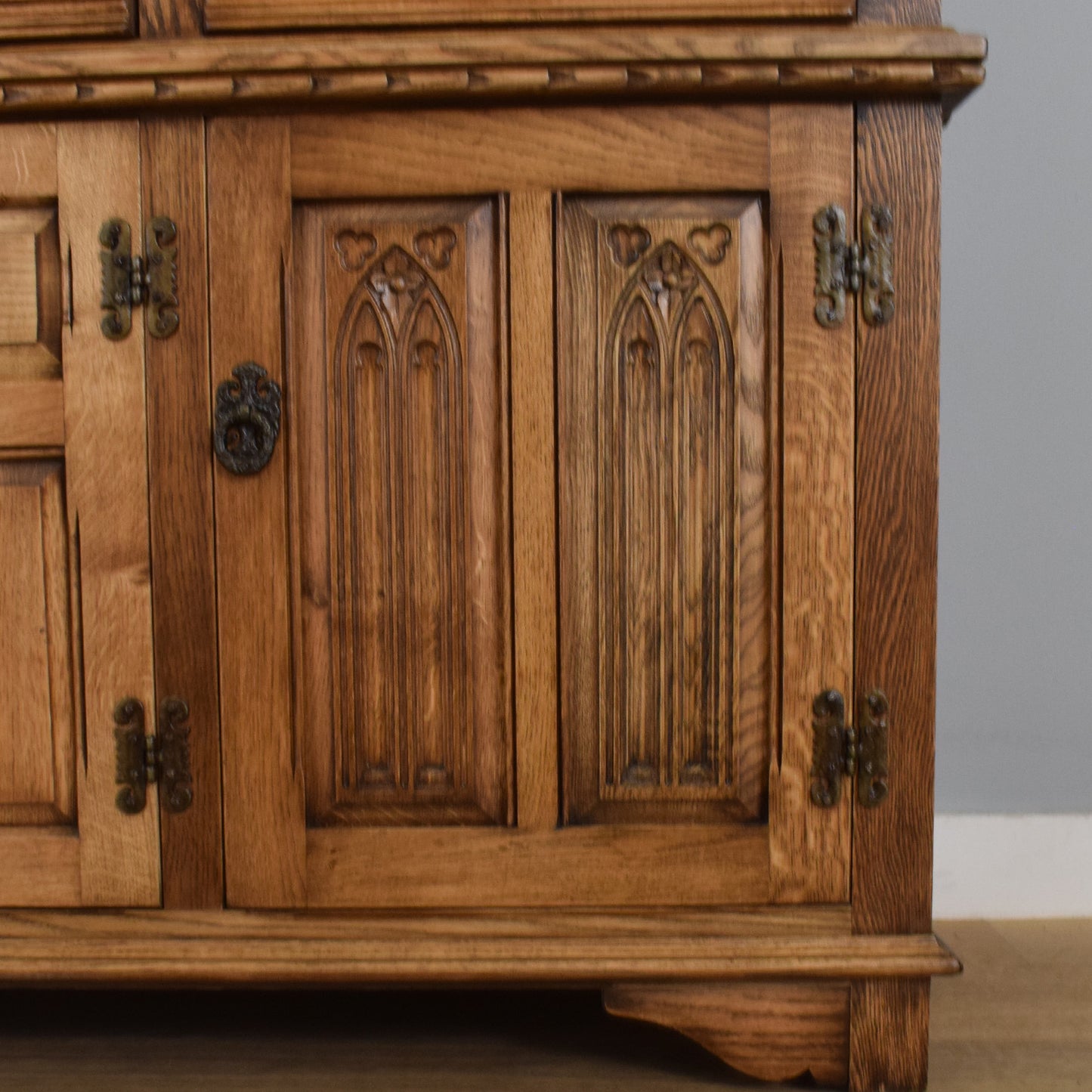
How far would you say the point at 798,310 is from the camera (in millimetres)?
862

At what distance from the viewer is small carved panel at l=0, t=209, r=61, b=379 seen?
0.88 m

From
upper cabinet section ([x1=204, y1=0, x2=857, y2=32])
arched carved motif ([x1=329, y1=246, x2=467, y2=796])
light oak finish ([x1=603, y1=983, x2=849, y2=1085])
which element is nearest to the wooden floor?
light oak finish ([x1=603, y1=983, x2=849, y2=1085])

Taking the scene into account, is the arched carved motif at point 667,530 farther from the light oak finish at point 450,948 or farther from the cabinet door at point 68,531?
the cabinet door at point 68,531

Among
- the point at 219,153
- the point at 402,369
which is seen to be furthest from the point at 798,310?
the point at 219,153

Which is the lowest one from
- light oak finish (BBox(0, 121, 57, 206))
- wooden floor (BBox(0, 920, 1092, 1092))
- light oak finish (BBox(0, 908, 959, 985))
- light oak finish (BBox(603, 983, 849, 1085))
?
wooden floor (BBox(0, 920, 1092, 1092))

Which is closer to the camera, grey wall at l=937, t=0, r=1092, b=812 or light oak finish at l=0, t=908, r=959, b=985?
light oak finish at l=0, t=908, r=959, b=985

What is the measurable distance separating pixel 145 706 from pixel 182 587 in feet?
0.36

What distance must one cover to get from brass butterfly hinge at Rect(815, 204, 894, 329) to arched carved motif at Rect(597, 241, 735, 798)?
0.09 meters

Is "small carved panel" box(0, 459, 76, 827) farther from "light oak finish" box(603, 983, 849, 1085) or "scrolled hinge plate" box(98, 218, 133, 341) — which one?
"light oak finish" box(603, 983, 849, 1085)

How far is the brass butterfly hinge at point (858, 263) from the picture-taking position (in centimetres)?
85

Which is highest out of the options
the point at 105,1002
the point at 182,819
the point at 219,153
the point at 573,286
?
the point at 219,153

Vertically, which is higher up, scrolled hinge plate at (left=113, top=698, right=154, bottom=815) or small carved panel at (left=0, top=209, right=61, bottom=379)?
small carved panel at (left=0, top=209, right=61, bottom=379)

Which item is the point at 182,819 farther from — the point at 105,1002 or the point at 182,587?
the point at 105,1002

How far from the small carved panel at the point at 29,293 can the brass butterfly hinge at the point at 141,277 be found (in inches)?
2.2
